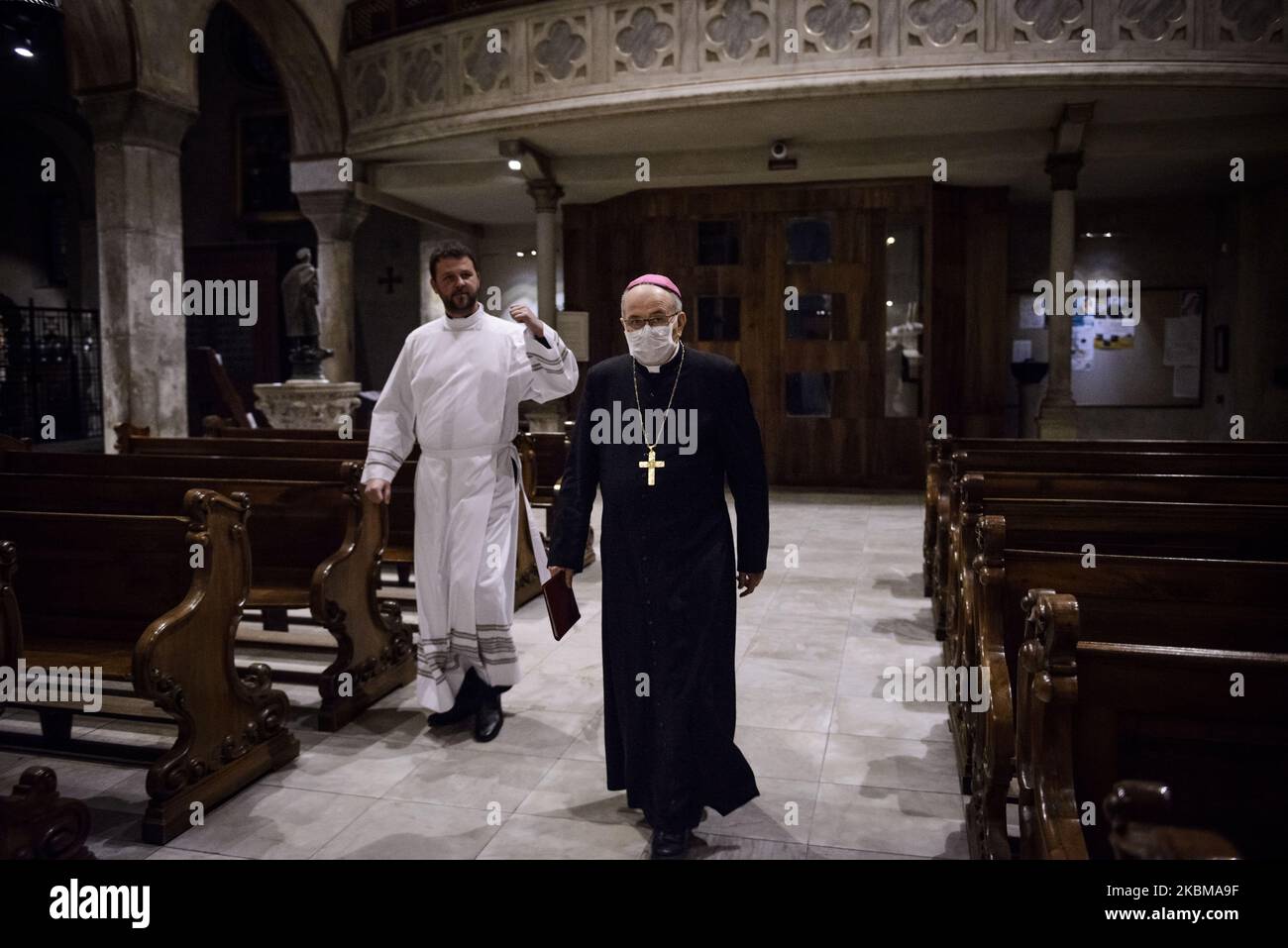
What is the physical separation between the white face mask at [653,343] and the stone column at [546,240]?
8075 mm

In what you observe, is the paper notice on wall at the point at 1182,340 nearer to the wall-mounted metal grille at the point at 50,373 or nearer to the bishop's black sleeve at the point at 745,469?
the bishop's black sleeve at the point at 745,469

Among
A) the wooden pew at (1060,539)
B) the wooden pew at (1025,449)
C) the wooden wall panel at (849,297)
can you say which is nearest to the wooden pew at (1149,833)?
the wooden pew at (1060,539)

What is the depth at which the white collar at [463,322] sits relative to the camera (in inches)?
155

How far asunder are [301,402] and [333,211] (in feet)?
9.91

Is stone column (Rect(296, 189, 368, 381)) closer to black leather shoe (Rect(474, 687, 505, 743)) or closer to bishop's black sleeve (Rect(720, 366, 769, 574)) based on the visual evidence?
black leather shoe (Rect(474, 687, 505, 743))

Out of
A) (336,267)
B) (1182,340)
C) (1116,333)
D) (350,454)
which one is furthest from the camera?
(1116,333)

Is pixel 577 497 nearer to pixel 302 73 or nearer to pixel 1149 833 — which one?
pixel 1149 833

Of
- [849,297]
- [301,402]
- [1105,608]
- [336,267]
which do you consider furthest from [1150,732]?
[336,267]

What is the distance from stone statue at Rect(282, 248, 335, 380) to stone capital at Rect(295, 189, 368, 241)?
194 centimetres

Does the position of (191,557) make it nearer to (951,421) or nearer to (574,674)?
(574,674)

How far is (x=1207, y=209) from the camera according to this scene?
40.4 ft

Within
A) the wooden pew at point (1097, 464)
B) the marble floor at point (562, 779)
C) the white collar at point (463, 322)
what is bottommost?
the marble floor at point (562, 779)

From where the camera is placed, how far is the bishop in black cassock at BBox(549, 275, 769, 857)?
9.36 ft

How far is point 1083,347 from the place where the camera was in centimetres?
1289
